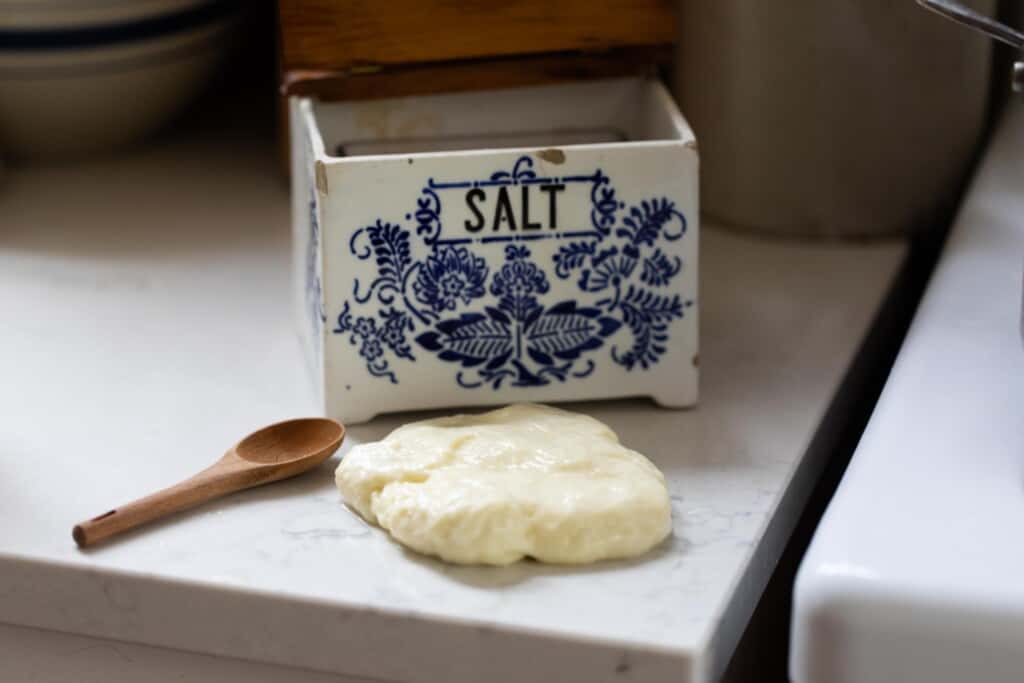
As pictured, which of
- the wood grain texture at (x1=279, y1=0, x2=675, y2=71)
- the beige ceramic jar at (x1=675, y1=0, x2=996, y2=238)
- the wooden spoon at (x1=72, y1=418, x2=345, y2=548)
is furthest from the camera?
the beige ceramic jar at (x1=675, y1=0, x2=996, y2=238)

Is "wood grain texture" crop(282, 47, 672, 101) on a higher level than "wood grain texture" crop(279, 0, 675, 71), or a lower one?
lower

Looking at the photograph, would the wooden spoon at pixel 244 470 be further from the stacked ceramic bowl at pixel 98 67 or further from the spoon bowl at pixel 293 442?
the stacked ceramic bowl at pixel 98 67

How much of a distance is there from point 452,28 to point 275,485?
0.26m

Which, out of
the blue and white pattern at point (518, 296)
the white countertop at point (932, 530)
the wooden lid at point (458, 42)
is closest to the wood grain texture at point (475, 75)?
the wooden lid at point (458, 42)

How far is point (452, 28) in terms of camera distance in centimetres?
77

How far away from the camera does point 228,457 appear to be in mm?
699

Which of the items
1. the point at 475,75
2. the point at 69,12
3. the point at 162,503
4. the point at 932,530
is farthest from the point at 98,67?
the point at 932,530

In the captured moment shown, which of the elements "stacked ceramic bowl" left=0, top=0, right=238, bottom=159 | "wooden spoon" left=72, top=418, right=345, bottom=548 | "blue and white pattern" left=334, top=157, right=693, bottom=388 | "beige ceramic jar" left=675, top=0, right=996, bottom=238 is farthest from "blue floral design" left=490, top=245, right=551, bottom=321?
"stacked ceramic bowl" left=0, top=0, right=238, bottom=159

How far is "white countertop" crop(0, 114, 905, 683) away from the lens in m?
0.60

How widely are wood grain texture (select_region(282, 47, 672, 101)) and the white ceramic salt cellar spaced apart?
2 centimetres

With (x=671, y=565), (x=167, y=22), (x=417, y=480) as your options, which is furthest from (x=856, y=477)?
(x=167, y=22)

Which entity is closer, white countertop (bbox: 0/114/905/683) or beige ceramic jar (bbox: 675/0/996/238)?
white countertop (bbox: 0/114/905/683)

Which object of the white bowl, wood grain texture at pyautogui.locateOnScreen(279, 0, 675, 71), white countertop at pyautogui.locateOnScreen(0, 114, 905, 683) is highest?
wood grain texture at pyautogui.locateOnScreen(279, 0, 675, 71)

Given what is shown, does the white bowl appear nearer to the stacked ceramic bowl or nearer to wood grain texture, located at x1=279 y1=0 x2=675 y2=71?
the stacked ceramic bowl
